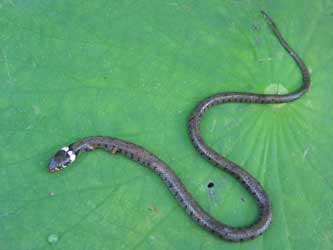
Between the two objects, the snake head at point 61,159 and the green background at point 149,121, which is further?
the snake head at point 61,159

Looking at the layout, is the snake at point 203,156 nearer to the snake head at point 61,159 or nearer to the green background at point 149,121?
the snake head at point 61,159

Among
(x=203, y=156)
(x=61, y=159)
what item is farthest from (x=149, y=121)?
(x=61, y=159)

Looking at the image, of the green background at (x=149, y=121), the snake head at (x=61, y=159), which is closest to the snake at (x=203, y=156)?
the snake head at (x=61, y=159)

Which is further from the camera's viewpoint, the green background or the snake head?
the snake head

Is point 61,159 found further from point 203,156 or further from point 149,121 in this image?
point 203,156

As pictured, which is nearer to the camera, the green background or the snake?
the green background

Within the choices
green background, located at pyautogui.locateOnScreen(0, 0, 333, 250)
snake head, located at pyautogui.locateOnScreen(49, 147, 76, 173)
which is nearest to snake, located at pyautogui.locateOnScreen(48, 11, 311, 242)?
snake head, located at pyautogui.locateOnScreen(49, 147, 76, 173)

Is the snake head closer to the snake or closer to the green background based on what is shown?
the snake
